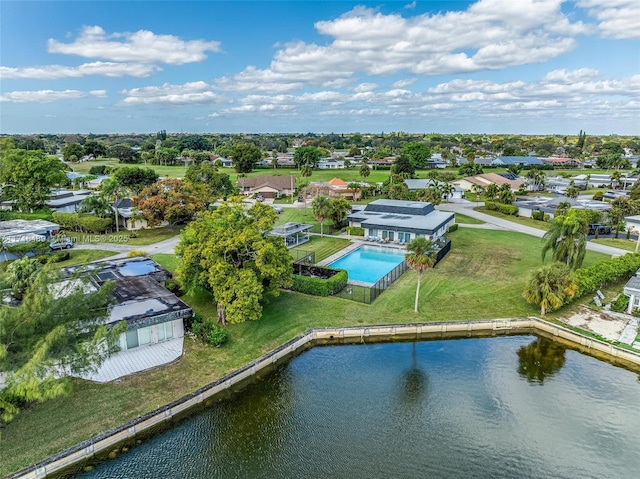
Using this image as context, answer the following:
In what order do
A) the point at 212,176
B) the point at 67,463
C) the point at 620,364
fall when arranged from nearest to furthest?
1. the point at 67,463
2. the point at 620,364
3. the point at 212,176

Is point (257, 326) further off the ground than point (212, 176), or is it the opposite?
point (212, 176)

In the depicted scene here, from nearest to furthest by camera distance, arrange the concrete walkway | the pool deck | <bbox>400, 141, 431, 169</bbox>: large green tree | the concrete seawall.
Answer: the concrete seawall → the pool deck → the concrete walkway → <bbox>400, 141, 431, 169</bbox>: large green tree

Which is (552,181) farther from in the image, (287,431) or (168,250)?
(287,431)

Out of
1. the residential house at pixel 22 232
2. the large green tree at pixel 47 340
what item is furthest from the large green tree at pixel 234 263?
the residential house at pixel 22 232

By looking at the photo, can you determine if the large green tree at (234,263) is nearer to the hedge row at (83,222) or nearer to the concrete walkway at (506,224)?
the hedge row at (83,222)

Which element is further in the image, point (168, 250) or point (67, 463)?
point (168, 250)

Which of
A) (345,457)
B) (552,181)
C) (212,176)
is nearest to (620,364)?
(345,457)

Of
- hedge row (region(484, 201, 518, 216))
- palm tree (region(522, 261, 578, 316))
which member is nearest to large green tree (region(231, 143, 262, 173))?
hedge row (region(484, 201, 518, 216))

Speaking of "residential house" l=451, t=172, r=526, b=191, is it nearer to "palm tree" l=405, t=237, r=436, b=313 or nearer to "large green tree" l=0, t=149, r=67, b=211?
"palm tree" l=405, t=237, r=436, b=313
